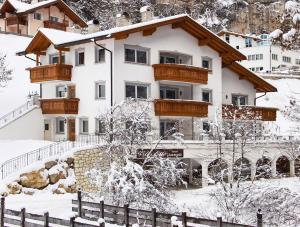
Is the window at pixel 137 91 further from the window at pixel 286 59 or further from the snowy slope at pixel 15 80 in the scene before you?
the window at pixel 286 59

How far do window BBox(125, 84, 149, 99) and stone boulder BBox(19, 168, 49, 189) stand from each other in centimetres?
919

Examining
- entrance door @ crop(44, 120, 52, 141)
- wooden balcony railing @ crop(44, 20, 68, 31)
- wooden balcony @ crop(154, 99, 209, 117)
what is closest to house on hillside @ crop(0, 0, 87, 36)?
wooden balcony railing @ crop(44, 20, 68, 31)

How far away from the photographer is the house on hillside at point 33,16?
235ft

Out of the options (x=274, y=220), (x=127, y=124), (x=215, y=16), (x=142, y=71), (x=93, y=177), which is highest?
(x=215, y=16)

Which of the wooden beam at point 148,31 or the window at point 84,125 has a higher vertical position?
the wooden beam at point 148,31

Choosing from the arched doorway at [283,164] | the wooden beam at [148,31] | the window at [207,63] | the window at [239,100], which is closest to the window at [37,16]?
the window at [239,100]

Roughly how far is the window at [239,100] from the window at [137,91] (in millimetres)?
11045

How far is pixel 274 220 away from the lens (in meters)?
22.0

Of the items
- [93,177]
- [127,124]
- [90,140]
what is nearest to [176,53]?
[90,140]

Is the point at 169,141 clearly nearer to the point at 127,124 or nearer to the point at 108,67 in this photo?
the point at 108,67

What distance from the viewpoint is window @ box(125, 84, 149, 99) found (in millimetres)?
35000

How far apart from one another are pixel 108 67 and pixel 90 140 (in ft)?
16.8

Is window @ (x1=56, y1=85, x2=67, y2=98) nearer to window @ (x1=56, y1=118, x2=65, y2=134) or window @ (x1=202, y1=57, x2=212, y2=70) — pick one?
window @ (x1=56, y1=118, x2=65, y2=134)

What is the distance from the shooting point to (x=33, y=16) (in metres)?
72.2
